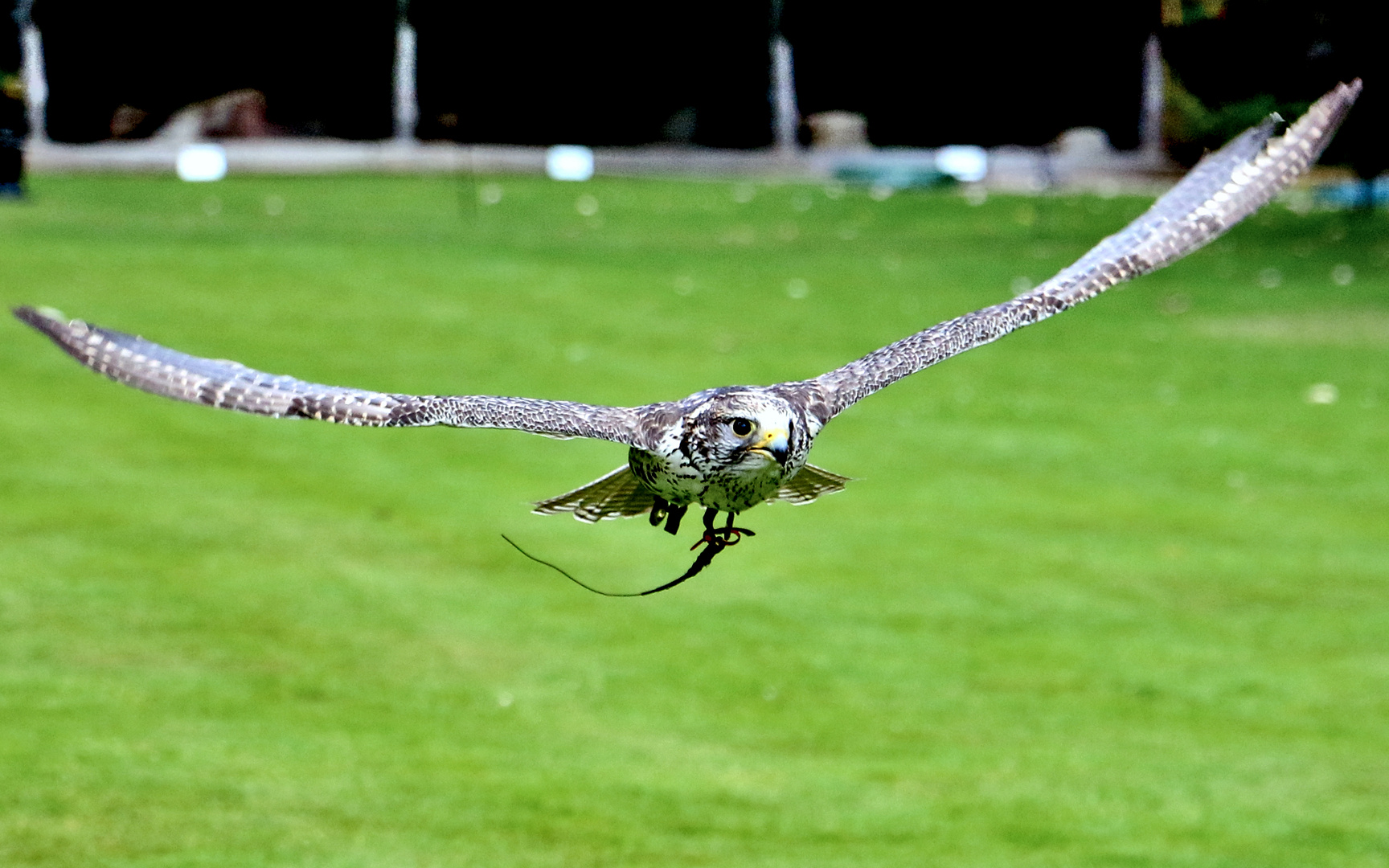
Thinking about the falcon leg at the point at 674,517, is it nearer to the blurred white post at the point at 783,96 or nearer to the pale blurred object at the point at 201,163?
the pale blurred object at the point at 201,163

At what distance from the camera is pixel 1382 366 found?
28.9 m

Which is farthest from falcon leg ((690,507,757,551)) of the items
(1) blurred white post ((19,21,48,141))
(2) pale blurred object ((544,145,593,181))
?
(2) pale blurred object ((544,145,593,181))

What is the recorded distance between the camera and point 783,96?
52906mm

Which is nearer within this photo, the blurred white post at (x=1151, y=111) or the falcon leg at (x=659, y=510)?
the falcon leg at (x=659, y=510)

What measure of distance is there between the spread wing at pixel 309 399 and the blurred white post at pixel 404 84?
148 ft

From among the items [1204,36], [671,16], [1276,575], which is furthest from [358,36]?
[1276,575]

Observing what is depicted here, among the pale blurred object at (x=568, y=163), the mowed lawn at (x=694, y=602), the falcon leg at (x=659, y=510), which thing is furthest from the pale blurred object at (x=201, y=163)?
the falcon leg at (x=659, y=510)

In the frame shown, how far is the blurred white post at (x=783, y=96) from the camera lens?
174 ft

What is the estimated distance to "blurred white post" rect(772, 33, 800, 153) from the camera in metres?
52.9

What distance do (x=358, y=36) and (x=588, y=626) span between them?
38736 mm

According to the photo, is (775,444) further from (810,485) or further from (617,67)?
(617,67)

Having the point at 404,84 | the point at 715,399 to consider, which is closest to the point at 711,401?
the point at 715,399

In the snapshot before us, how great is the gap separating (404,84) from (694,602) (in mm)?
34734

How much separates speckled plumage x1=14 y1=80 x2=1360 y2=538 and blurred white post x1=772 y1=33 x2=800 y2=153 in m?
44.7
